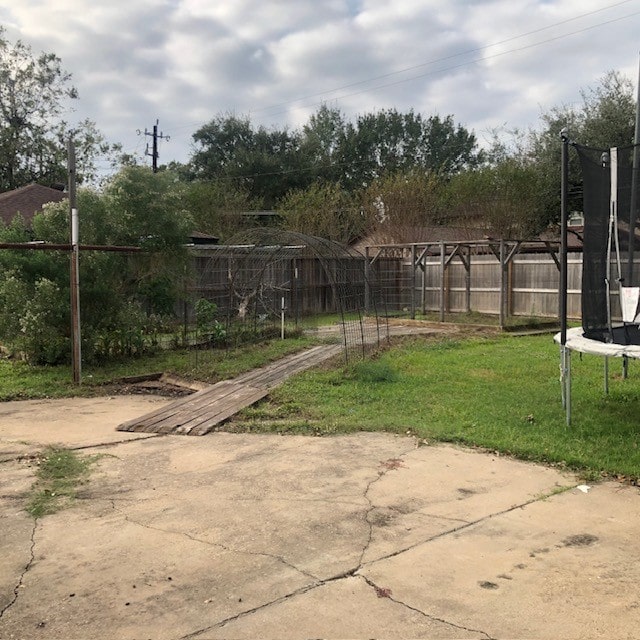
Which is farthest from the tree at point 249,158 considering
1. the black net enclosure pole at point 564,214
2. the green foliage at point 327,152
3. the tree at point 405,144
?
the black net enclosure pole at point 564,214

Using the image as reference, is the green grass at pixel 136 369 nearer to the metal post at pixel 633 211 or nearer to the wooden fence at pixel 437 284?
the wooden fence at pixel 437 284

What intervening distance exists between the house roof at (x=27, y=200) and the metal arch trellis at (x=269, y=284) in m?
5.20

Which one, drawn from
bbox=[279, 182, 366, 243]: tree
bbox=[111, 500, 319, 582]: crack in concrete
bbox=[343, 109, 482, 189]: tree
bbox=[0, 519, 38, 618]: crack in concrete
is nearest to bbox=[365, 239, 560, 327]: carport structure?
bbox=[279, 182, 366, 243]: tree

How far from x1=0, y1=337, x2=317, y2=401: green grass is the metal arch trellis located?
0.76 meters

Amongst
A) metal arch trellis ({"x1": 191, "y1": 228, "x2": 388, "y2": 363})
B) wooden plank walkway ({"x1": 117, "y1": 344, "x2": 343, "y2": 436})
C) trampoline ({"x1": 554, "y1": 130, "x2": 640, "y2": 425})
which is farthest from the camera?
metal arch trellis ({"x1": 191, "y1": 228, "x2": 388, "y2": 363})

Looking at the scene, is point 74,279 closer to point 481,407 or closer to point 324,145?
point 481,407

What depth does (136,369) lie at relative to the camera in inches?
395

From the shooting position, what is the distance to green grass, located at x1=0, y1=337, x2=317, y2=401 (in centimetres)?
873

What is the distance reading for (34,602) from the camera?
116 inches

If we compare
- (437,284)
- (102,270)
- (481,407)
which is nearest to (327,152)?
(437,284)

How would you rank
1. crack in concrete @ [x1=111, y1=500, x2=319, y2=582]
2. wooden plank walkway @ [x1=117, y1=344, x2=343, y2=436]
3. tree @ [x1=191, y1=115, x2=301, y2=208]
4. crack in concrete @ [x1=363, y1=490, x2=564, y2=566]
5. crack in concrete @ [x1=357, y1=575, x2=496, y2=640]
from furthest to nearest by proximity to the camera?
tree @ [x1=191, y1=115, x2=301, y2=208] → wooden plank walkway @ [x1=117, y1=344, x2=343, y2=436] → crack in concrete @ [x1=363, y1=490, x2=564, y2=566] → crack in concrete @ [x1=111, y1=500, x2=319, y2=582] → crack in concrete @ [x1=357, y1=575, x2=496, y2=640]

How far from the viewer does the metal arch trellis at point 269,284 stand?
10.8 meters

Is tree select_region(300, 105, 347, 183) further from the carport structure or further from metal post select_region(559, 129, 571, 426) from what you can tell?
metal post select_region(559, 129, 571, 426)

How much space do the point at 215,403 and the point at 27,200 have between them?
13161 mm
